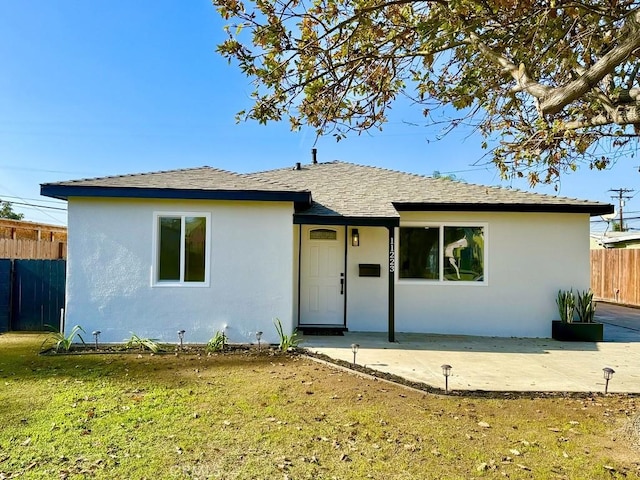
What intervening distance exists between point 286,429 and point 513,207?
7345 mm

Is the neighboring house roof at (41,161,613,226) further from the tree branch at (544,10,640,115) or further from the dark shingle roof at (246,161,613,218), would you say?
the tree branch at (544,10,640,115)

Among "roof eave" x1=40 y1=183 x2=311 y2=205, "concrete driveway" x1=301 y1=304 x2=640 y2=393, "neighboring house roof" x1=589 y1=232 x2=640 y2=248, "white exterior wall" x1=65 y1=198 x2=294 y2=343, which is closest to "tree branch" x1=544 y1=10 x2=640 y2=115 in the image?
"concrete driveway" x1=301 y1=304 x2=640 y2=393

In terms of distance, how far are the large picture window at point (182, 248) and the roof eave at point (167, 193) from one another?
455 millimetres

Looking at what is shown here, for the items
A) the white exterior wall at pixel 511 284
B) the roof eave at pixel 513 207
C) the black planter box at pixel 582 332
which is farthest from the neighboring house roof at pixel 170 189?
the black planter box at pixel 582 332

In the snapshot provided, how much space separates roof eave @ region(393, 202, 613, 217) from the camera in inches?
349

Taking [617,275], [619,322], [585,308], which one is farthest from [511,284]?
[617,275]

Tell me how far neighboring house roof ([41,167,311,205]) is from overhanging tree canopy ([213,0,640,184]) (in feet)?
7.49

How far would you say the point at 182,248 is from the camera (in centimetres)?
773

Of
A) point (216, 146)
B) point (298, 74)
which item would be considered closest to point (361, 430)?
point (298, 74)

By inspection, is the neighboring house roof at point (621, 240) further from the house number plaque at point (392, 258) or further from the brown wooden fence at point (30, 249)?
the brown wooden fence at point (30, 249)

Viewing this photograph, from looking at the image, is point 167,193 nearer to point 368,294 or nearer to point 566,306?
point 368,294

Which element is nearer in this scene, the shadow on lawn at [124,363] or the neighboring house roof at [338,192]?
the shadow on lawn at [124,363]

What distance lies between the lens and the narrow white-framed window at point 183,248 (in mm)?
7703

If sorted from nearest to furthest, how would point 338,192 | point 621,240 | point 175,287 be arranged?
point 175,287 → point 338,192 → point 621,240
